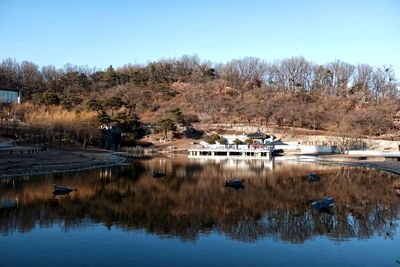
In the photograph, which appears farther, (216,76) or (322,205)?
(216,76)

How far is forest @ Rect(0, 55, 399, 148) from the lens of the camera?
214 ft

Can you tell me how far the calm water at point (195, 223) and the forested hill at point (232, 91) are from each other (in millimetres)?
37820

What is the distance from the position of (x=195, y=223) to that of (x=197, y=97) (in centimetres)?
6934

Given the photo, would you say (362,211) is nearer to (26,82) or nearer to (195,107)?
(195,107)

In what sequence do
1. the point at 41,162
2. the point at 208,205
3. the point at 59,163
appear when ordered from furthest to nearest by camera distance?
1. the point at 59,163
2. the point at 41,162
3. the point at 208,205

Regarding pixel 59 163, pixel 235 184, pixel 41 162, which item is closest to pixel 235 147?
pixel 59 163

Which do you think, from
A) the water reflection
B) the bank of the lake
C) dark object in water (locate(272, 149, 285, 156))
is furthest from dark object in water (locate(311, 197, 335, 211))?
dark object in water (locate(272, 149, 285, 156))

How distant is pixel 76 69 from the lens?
349ft

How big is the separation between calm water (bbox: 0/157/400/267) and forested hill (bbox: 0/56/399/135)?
37.8 meters

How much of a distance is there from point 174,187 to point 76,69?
84.6 m

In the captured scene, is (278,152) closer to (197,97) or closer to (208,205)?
(197,97)

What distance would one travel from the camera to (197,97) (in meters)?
87.0

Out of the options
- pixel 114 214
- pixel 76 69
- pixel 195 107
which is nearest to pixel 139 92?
pixel 195 107

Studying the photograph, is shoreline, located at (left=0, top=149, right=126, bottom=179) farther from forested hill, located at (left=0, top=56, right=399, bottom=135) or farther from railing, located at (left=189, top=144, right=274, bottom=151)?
forested hill, located at (left=0, top=56, right=399, bottom=135)
